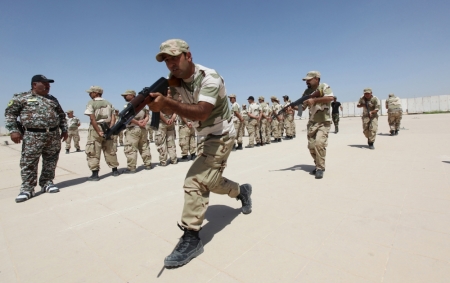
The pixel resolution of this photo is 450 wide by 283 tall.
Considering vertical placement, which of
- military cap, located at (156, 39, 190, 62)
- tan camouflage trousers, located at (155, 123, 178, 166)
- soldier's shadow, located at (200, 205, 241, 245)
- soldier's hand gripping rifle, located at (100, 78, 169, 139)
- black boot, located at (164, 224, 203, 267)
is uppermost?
military cap, located at (156, 39, 190, 62)

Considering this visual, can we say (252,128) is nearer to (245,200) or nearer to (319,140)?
(319,140)

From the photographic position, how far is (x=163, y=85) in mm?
2076

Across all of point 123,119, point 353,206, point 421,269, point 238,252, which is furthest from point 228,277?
point 353,206

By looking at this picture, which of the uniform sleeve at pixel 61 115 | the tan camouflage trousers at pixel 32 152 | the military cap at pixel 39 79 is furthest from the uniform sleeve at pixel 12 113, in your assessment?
the uniform sleeve at pixel 61 115

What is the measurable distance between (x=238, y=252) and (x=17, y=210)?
3371mm

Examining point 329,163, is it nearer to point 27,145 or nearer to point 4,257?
point 4,257

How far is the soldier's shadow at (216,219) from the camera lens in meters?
2.41

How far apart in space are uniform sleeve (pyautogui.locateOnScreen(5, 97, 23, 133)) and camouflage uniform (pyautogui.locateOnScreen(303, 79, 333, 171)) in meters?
5.15

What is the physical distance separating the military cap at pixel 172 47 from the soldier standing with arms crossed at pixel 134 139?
3.97m

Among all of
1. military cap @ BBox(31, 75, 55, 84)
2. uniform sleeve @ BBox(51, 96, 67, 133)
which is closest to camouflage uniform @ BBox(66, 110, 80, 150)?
uniform sleeve @ BBox(51, 96, 67, 133)

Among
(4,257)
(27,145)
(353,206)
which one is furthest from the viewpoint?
(27,145)

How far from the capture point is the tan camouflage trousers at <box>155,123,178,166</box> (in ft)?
20.9

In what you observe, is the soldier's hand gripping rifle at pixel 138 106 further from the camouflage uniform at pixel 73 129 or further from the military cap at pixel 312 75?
the camouflage uniform at pixel 73 129

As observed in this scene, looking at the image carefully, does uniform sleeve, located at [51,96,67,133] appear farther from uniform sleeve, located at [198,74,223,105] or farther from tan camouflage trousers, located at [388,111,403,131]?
tan camouflage trousers, located at [388,111,403,131]
